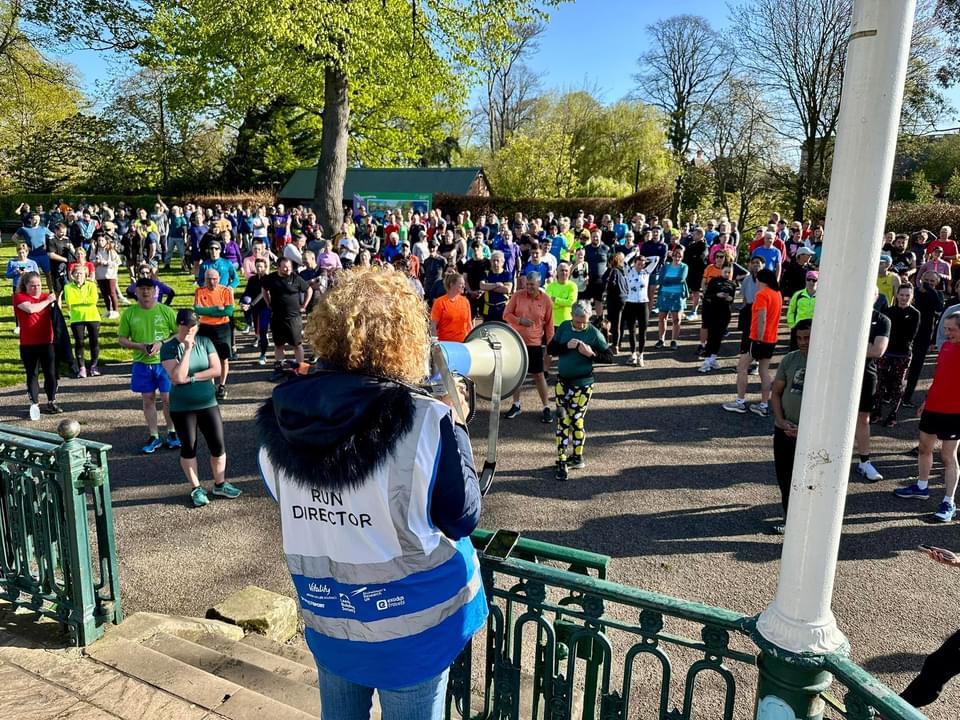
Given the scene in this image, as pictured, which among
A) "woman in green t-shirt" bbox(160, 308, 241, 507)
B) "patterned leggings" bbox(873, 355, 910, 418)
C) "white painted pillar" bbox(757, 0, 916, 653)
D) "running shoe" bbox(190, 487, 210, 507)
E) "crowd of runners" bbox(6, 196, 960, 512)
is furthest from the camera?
"patterned leggings" bbox(873, 355, 910, 418)

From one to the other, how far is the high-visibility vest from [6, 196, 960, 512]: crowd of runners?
670mm

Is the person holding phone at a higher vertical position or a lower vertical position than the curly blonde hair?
lower

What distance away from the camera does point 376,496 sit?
1.85 metres

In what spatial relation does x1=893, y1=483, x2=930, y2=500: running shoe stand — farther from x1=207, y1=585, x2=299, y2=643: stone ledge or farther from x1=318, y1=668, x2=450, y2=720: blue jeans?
x1=318, y1=668, x2=450, y2=720: blue jeans

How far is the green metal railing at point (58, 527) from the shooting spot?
3.86m

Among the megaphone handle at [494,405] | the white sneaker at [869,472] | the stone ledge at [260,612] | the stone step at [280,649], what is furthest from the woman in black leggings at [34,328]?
the white sneaker at [869,472]

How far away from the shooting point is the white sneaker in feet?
23.1

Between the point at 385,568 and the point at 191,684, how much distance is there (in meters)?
2.17

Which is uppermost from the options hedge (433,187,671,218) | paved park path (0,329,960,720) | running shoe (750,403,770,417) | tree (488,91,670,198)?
tree (488,91,670,198)

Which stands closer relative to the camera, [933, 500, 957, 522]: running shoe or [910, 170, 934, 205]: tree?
[933, 500, 957, 522]: running shoe

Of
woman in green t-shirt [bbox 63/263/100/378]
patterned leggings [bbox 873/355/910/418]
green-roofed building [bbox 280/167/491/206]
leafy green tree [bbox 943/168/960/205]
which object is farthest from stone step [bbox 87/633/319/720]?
leafy green tree [bbox 943/168/960/205]

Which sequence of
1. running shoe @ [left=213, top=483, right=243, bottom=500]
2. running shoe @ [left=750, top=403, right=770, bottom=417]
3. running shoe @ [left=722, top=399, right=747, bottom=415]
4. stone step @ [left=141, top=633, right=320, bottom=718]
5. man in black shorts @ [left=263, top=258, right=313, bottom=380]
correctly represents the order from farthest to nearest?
1. man in black shorts @ [left=263, top=258, right=313, bottom=380]
2. running shoe @ [left=722, top=399, right=747, bottom=415]
3. running shoe @ [left=750, top=403, right=770, bottom=417]
4. running shoe @ [left=213, top=483, right=243, bottom=500]
5. stone step @ [left=141, top=633, right=320, bottom=718]

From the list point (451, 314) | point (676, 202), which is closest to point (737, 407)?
point (451, 314)

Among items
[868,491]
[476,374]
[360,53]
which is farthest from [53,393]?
[360,53]
